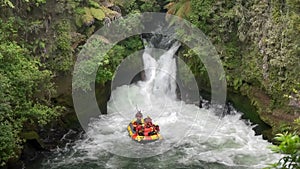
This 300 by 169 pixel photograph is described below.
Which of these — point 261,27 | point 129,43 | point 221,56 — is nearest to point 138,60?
point 129,43

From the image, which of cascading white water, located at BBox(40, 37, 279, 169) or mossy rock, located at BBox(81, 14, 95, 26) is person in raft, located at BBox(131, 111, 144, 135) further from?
mossy rock, located at BBox(81, 14, 95, 26)

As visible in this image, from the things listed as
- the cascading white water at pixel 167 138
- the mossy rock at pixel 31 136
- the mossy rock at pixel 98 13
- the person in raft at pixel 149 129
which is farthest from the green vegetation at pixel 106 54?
the person in raft at pixel 149 129

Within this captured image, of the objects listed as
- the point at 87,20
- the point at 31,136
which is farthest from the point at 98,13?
the point at 31,136

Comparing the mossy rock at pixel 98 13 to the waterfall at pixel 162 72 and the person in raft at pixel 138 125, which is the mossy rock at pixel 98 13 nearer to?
the waterfall at pixel 162 72

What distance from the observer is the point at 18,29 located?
40.0 ft

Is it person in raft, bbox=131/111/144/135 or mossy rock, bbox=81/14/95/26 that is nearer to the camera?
person in raft, bbox=131/111/144/135

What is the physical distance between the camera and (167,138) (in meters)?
13.3

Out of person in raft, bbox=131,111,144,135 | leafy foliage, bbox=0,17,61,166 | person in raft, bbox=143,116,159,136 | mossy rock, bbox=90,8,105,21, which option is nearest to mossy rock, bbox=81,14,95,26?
mossy rock, bbox=90,8,105,21

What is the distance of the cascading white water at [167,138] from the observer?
11.7 meters

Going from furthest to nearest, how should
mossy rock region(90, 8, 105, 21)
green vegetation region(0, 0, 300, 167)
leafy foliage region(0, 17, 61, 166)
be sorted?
mossy rock region(90, 8, 105, 21) < green vegetation region(0, 0, 300, 167) < leafy foliage region(0, 17, 61, 166)

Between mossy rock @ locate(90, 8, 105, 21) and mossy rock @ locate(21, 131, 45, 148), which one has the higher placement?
mossy rock @ locate(90, 8, 105, 21)

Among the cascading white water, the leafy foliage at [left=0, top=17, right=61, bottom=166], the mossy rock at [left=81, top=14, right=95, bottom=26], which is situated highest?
the mossy rock at [left=81, top=14, right=95, bottom=26]

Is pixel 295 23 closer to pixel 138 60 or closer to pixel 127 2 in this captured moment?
pixel 138 60

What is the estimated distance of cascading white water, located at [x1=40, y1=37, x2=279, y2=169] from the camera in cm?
1166
